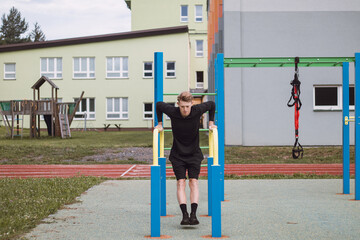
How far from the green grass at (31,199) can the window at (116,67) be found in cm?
3134

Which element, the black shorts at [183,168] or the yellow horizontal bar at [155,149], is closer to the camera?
the yellow horizontal bar at [155,149]

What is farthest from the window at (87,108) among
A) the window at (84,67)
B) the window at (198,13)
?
the window at (198,13)

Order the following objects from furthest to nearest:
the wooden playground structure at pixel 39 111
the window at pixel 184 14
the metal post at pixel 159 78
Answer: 1. the window at pixel 184 14
2. the wooden playground structure at pixel 39 111
3. the metal post at pixel 159 78

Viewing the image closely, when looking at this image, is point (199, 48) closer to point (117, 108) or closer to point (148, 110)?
point (148, 110)

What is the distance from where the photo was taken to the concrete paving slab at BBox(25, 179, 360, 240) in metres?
5.82

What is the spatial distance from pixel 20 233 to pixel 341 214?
13.7 ft

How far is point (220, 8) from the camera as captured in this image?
22625 millimetres

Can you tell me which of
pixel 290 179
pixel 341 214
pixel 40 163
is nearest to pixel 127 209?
pixel 341 214

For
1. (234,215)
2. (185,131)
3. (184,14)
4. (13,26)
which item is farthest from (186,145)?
(13,26)

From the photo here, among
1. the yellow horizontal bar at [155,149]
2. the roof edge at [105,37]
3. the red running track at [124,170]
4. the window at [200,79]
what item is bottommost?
the red running track at [124,170]

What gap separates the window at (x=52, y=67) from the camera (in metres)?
42.4

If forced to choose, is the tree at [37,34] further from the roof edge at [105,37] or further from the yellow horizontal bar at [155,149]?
the yellow horizontal bar at [155,149]

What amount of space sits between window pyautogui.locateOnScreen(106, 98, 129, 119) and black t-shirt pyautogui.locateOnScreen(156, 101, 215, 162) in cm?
3628

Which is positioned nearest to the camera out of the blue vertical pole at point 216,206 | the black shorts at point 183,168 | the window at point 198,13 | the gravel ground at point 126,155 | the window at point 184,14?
the blue vertical pole at point 216,206
